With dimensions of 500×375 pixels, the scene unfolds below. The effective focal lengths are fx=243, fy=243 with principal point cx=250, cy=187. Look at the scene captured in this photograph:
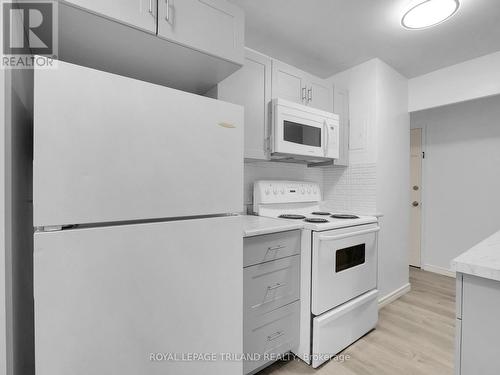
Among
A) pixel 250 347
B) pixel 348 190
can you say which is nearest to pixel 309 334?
pixel 250 347

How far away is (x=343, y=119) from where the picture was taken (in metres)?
2.46

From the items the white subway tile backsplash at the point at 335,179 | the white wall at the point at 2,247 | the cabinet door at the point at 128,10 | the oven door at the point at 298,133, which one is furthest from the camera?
the white subway tile backsplash at the point at 335,179

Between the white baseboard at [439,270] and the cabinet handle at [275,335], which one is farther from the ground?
the cabinet handle at [275,335]

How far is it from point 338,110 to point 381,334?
1987mm

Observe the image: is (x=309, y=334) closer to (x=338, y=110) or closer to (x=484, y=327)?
(x=484, y=327)

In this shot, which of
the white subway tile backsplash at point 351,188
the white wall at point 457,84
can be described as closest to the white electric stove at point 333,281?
the white subway tile backsplash at point 351,188

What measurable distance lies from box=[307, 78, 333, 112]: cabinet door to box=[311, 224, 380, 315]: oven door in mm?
1139

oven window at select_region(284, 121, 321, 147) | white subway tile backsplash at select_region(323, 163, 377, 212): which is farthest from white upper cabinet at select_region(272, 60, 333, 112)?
white subway tile backsplash at select_region(323, 163, 377, 212)

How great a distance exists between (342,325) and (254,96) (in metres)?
1.74

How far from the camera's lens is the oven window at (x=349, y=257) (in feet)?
5.52

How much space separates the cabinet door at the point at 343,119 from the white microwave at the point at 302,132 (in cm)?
17

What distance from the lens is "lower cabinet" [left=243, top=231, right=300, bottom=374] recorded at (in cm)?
137

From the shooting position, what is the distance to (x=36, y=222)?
736mm

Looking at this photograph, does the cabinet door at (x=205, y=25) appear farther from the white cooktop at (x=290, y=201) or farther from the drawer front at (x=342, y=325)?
the drawer front at (x=342, y=325)
